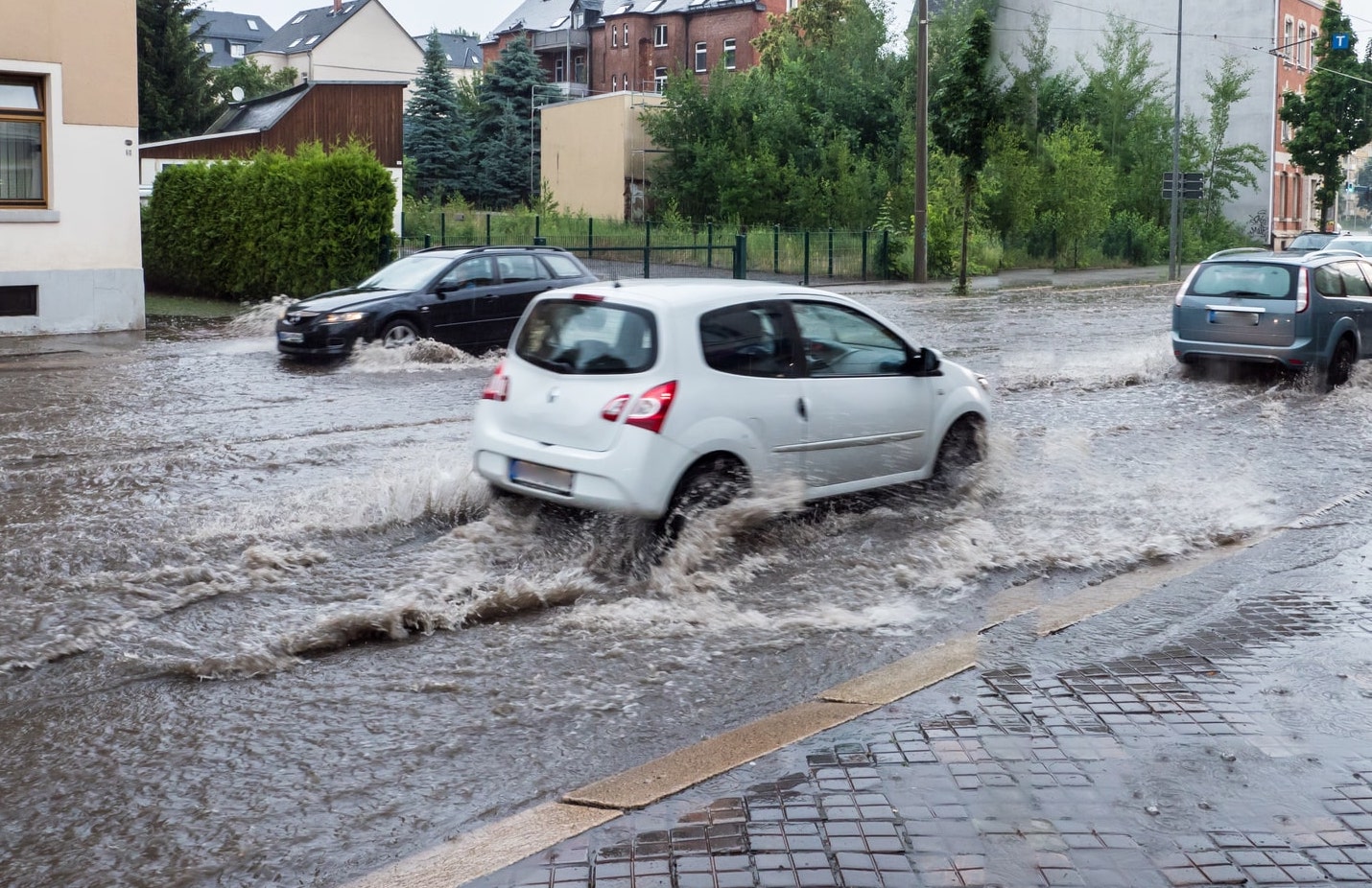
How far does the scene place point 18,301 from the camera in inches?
789

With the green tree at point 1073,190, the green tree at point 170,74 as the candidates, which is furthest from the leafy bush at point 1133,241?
the green tree at point 170,74

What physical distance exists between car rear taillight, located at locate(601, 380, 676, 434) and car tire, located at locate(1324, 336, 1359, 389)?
1117 cm

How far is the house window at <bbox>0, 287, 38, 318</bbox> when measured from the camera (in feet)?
65.2

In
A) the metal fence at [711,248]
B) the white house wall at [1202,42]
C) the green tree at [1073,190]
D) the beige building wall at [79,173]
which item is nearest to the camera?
the beige building wall at [79,173]

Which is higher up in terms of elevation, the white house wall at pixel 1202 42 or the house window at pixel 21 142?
the white house wall at pixel 1202 42

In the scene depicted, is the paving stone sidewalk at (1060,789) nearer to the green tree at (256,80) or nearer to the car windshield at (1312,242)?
the car windshield at (1312,242)

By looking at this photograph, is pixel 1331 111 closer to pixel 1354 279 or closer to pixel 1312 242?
pixel 1312 242

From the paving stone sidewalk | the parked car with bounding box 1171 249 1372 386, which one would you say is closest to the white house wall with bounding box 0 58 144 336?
the parked car with bounding box 1171 249 1372 386

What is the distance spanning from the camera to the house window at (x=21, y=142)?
779 inches

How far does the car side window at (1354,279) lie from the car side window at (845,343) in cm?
968

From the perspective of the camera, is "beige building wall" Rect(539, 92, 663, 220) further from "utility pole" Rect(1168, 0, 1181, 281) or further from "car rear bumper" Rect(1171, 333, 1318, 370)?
"car rear bumper" Rect(1171, 333, 1318, 370)

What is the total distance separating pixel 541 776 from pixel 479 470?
378 centimetres

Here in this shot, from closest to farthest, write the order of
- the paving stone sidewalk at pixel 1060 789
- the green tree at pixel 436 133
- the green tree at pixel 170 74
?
1. the paving stone sidewalk at pixel 1060 789
2. the green tree at pixel 170 74
3. the green tree at pixel 436 133

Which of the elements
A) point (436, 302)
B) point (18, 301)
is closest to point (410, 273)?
point (436, 302)
